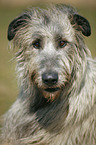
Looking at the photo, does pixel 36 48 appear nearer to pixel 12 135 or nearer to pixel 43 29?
pixel 43 29

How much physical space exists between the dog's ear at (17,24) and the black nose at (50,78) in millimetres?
911

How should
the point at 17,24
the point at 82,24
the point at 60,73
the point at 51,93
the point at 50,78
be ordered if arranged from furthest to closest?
the point at 17,24, the point at 82,24, the point at 51,93, the point at 60,73, the point at 50,78

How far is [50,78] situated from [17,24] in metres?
1.16

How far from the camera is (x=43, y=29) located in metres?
3.94

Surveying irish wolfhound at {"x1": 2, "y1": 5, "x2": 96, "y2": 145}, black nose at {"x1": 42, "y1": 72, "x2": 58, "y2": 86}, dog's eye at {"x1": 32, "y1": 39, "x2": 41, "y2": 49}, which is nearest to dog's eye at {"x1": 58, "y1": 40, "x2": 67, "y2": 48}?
irish wolfhound at {"x1": 2, "y1": 5, "x2": 96, "y2": 145}

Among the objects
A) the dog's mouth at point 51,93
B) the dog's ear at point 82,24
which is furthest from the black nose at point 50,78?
the dog's ear at point 82,24

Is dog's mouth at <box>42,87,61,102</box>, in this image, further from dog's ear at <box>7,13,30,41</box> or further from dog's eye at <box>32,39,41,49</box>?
dog's ear at <box>7,13,30,41</box>

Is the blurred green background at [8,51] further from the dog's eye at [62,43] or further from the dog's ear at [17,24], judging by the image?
the dog's eye at [62,43]

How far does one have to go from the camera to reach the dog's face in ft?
12.2

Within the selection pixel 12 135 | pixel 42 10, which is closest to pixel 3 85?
pixel 12 135

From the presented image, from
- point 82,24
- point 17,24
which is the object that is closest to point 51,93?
point 82,24

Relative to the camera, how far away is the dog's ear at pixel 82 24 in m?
3.88

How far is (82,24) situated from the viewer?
3.93 meters

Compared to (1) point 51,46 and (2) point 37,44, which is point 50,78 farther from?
(2) point 37,44
